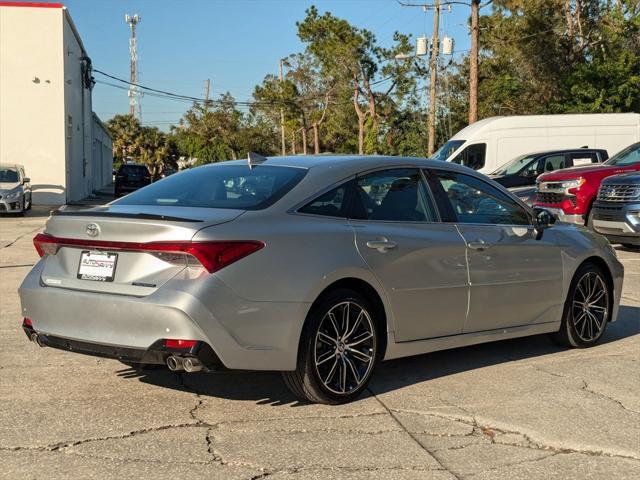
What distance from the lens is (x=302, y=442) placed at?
4562mm

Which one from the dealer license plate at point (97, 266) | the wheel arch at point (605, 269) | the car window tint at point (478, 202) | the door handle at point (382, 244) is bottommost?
the wheel arch at point (605, 269)

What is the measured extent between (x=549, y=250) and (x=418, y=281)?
1.60m

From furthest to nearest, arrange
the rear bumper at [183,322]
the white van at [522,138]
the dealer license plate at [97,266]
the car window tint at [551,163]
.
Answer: the white van at [522,138] → the car window tint at [551,163] → the dealer license plate at [97,266] → the rear bumper at [183,322]

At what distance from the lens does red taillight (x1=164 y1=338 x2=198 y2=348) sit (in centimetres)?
462

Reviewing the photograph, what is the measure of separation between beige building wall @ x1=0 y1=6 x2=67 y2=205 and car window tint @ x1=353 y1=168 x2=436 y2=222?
2853 centimetres

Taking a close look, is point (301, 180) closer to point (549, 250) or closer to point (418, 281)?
point (418, 281)

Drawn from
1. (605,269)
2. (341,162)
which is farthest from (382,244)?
(605,269)

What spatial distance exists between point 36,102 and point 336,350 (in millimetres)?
29972

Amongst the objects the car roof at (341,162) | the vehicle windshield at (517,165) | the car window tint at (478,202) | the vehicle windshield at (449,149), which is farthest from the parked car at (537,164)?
the car roof at (341,162)

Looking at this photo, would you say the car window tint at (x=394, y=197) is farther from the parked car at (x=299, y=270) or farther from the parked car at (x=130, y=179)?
the parked car at (x=130, y=179)

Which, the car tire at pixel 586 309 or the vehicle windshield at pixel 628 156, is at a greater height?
the vehicle windshield at pixel 628 156

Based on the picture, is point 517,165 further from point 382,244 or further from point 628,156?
point 382,244

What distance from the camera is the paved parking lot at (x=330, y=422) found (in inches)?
166

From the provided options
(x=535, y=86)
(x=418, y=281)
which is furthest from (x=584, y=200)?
(x=535, y=86)
